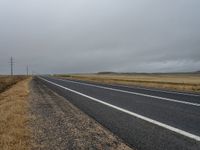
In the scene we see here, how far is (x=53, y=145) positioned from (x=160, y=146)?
2.15 m

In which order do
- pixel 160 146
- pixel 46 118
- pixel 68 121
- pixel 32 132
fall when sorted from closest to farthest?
1. pixel 160 146
2. pixel 32 132
3. pixel 68 121
4. pixel 46 118

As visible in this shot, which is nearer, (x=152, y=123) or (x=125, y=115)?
(x=152, y=123)

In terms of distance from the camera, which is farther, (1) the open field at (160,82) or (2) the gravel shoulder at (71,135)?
(1) the open field at (160,82)

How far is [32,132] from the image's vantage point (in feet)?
22.0

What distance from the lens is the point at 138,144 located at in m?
5.52

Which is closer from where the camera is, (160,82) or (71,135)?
(71,135)

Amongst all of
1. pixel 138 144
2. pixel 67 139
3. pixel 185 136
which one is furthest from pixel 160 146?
pixel 67 139

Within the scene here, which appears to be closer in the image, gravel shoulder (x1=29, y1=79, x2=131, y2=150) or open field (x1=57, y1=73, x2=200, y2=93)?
gravel shoulder (x1=29, y1=79, x2=131, y2=150)

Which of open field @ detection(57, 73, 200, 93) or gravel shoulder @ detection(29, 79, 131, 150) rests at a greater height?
gravel shoulder @ detection(29, 79, 131, 150)

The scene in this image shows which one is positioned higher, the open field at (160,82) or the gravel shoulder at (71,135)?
the gravel shoulder at (71,135)

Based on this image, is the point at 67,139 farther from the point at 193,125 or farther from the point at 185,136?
the point at 193,125

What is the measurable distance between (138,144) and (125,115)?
3376 millimetres

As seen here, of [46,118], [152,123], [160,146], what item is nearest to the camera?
[160,146]

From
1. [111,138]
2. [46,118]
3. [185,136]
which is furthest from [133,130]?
[46,118]
